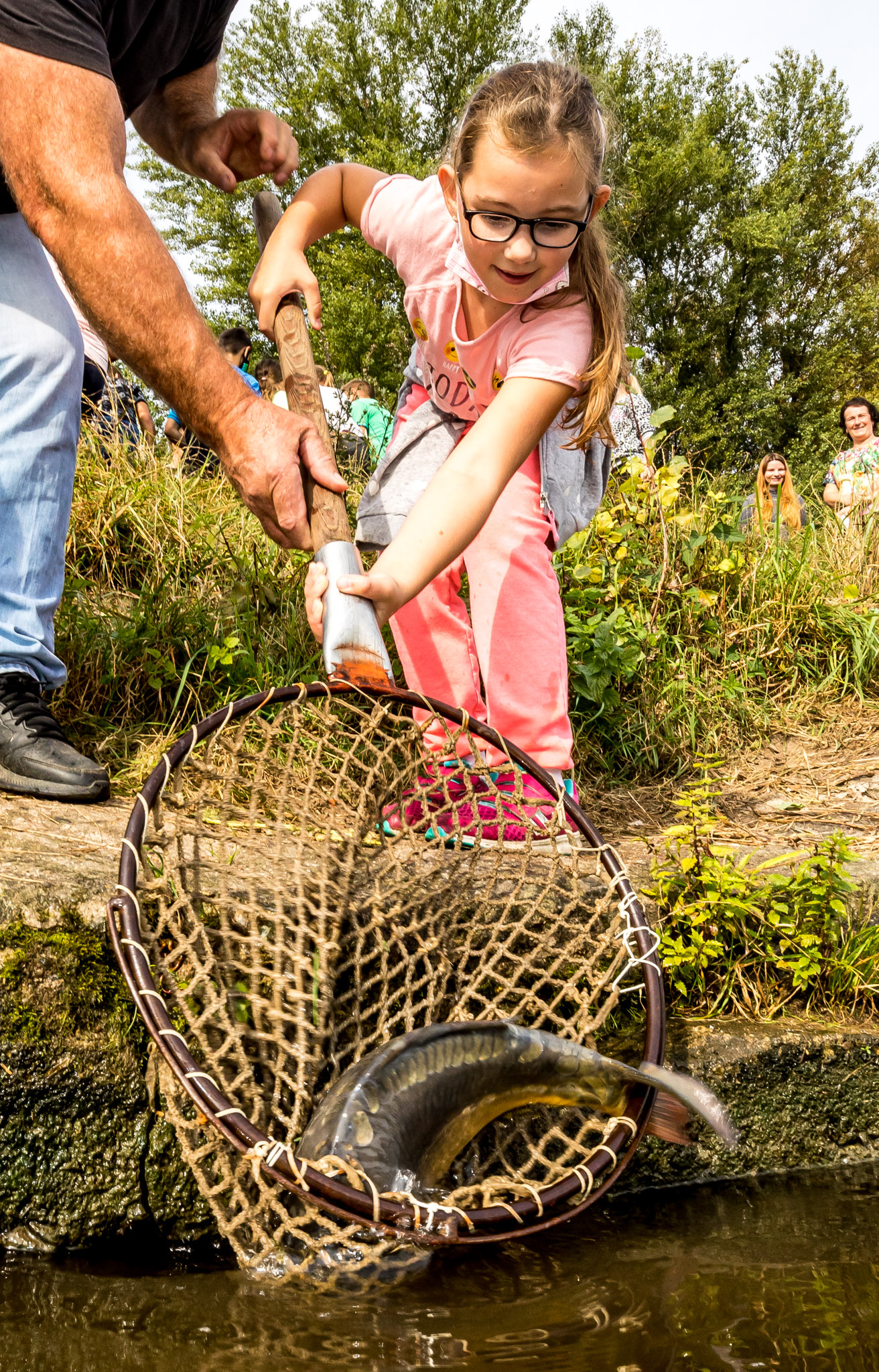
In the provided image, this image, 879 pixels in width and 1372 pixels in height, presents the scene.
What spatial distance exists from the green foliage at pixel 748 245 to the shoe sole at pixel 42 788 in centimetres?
2256

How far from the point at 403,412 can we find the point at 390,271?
62.8 feet

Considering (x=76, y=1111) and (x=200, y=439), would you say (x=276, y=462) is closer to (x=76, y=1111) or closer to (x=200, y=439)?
(x=200, y=439)

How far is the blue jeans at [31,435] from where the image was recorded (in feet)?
7.17

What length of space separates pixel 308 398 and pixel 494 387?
0.64 meters

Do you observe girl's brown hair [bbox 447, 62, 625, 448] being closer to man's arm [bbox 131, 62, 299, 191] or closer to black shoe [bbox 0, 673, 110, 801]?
man's arm [bbox 131, 62, 299, 191]

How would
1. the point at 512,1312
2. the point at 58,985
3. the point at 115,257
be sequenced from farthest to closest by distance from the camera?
the point at 115,257
the point at 58,985
the point at 512,1312

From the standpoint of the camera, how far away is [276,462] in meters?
1.83

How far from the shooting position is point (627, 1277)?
1.54 metres

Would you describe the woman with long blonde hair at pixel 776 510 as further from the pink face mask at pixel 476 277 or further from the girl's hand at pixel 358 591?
the girl's hand at pixel 358 591

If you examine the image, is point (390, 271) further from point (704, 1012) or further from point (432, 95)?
point (704, 1012)

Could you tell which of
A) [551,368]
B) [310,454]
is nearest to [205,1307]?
[310,454]

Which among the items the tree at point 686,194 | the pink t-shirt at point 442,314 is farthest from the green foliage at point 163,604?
the tree at point 686,194

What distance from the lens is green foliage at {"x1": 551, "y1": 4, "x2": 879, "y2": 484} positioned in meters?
24.2

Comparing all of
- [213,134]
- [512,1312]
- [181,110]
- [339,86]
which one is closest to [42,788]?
[512,1312]
